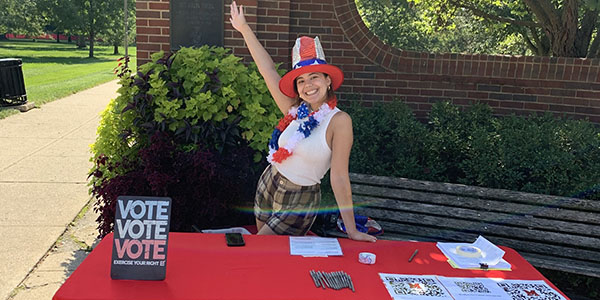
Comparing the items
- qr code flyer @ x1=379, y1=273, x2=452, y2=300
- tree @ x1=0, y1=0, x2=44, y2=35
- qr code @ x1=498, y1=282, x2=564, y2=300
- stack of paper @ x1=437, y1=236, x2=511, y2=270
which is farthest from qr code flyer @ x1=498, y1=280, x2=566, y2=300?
tree @ x1=0, y1=0, x2=44, y2=35

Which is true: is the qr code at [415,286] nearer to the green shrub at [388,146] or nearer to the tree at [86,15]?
the green shrub at [388,146]

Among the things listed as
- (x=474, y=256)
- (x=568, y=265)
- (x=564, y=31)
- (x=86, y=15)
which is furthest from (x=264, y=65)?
(x=86, y=15)

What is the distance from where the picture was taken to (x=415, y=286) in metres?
2.16

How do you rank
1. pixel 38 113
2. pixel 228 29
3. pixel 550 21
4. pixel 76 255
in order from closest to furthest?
1. pixel 76 255
2. pixel 228 29
3. pixel 550 21
4. pixel 38 113

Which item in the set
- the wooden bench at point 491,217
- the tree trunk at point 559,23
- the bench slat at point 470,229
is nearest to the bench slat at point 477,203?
the wooden bench at point 491,217

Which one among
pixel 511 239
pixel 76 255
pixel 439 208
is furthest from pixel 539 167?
pixel 76 255

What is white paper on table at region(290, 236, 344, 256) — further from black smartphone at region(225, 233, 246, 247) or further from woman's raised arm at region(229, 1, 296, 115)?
woman's raised arm at region(229, 1, 296, 115)

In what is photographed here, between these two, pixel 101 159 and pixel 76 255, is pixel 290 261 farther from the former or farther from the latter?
pixel 76 255

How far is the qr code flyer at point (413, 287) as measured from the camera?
6.80 feet

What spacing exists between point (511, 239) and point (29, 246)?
3.83 meters

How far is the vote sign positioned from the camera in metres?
2.10

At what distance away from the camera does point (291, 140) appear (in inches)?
117

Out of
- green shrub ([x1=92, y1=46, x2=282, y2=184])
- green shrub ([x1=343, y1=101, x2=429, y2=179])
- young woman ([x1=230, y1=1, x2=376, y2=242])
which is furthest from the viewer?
green shrub ([x1=343, y1=101, x2=429, y2=179])

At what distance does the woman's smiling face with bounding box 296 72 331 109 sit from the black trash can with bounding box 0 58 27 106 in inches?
378
